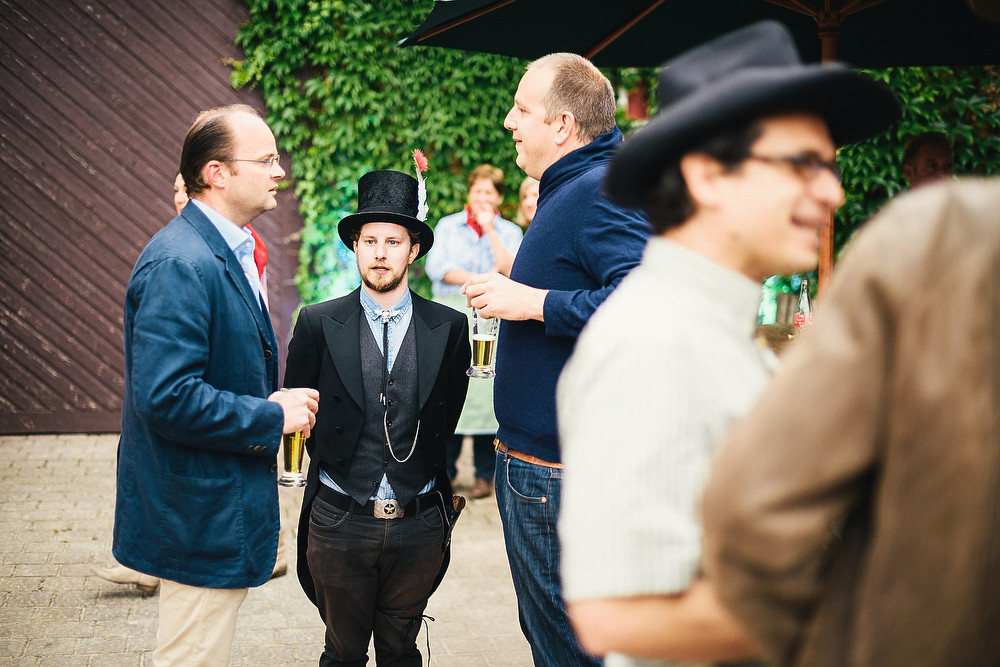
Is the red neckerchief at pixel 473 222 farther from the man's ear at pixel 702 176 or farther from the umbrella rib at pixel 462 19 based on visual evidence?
the man's ear at pixel 702 176

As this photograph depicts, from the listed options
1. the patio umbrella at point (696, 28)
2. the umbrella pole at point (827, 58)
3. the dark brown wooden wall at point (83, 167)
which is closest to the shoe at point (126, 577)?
the patio umbrella at point (696, 28)

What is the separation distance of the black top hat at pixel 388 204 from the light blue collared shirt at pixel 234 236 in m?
0.55

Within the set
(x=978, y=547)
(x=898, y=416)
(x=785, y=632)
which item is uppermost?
(x=898, y=416)

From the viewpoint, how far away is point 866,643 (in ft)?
2.83

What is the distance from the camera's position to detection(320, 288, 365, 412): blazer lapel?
3.11 metres

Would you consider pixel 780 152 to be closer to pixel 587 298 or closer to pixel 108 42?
pixel 587 298

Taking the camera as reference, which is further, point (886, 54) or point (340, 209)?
point (340, 209)

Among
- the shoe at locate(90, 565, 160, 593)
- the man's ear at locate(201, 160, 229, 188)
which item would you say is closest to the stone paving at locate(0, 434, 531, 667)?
the shoe at locate(90, 565, 160, 593)

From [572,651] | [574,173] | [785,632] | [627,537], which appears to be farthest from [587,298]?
[785,632]

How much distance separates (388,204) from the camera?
10.7ft

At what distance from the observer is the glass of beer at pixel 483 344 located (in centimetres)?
307

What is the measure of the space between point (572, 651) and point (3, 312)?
22.7ft

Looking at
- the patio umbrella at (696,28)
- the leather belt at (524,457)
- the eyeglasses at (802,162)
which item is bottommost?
the leather belt at (524,457)

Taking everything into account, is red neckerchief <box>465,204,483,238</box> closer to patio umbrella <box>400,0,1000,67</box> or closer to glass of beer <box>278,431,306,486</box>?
patio umbrella <box>400,0,1000,67</box>
